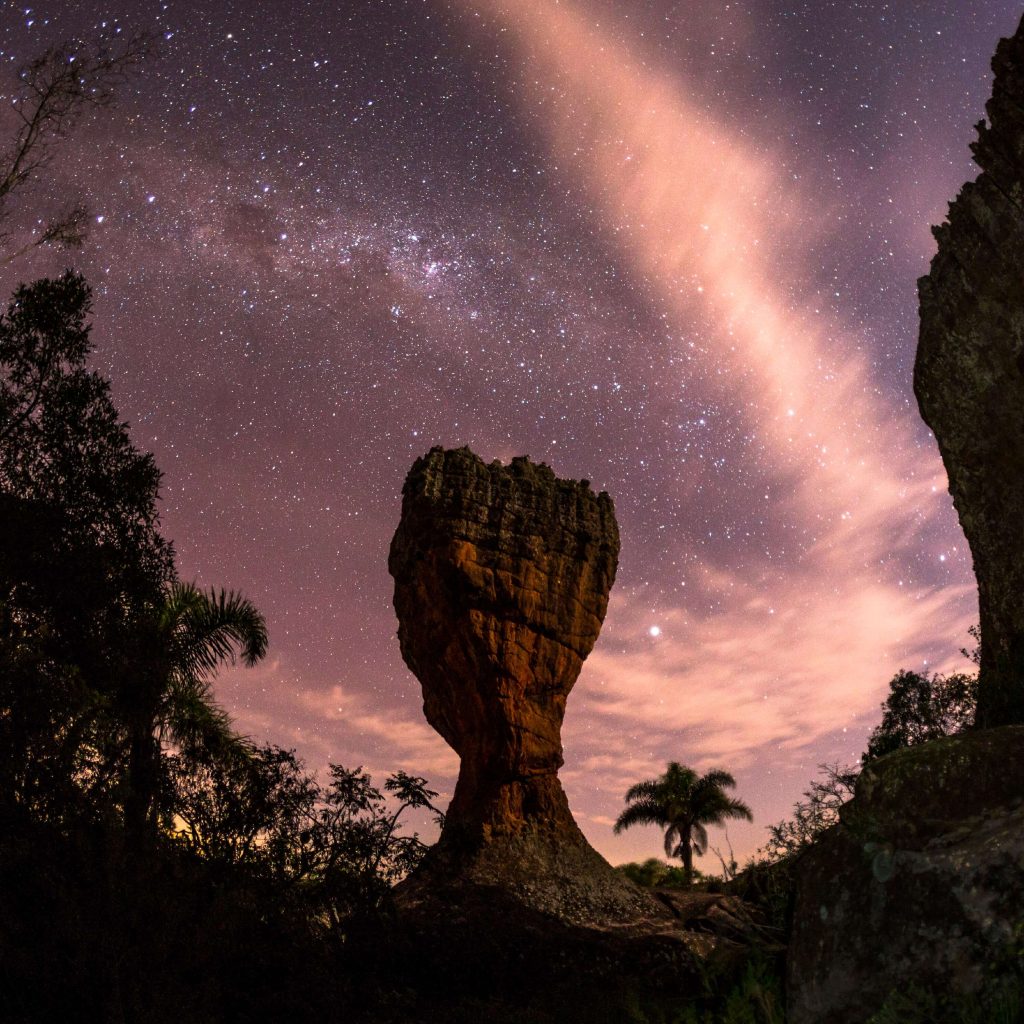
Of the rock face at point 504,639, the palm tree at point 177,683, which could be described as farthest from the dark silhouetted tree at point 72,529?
the rock face at point 504,639

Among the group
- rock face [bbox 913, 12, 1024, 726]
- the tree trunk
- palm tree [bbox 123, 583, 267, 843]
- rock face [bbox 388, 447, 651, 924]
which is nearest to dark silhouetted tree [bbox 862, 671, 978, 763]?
rock face [bbox 913, 12, 1024, 726]

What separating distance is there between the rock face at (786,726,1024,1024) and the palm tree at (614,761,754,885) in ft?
186

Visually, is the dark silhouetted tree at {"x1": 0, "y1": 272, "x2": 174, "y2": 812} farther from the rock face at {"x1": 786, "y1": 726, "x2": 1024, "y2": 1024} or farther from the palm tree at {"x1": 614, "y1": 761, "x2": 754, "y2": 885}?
the palm tree at {"x1": 614, "y1": 761, "x2": 754, "y2": 885}

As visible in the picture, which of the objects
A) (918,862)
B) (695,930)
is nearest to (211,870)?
(918,862)

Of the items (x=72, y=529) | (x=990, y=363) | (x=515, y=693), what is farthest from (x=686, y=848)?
(x=72, y=529)

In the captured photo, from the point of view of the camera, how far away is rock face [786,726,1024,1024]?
5.37m

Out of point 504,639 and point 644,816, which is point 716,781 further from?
point 504,639

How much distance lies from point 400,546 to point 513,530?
6222 mm

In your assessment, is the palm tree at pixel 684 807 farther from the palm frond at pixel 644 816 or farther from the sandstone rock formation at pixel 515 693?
the sandstone rock formation at pixel 515 693

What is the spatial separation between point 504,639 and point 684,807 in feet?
95.8

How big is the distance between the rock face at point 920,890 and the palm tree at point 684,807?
56.6 m

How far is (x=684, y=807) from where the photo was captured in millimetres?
59500

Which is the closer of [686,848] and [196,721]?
[196,721]

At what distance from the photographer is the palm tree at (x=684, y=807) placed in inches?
2331
